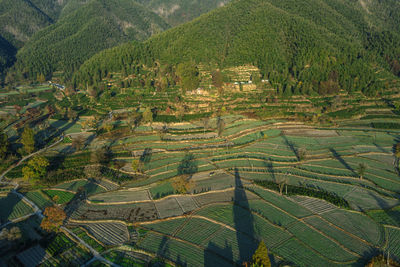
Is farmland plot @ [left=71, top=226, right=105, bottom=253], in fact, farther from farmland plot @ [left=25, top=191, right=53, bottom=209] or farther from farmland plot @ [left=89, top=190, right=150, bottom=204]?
farmland plot @ [left=25, top=191, right=53, bottom=209]

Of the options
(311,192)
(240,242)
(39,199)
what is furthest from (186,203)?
(39,199)

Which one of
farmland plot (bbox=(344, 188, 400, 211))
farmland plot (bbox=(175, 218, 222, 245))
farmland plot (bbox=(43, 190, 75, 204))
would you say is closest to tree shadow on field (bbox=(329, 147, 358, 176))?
farmland plot (bbox=(344, 188, 400, 211))

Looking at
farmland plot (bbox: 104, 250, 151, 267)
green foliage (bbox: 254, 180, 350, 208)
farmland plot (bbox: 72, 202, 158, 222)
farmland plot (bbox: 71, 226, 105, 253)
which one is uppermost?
green foliage (bbox: 254, 180, 350, 208)

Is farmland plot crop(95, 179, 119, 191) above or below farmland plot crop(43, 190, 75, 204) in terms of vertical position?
above

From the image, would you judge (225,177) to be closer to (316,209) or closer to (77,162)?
(316,209)

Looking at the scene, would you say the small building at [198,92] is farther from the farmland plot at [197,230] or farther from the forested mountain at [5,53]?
the forested mountain at [5,53]
